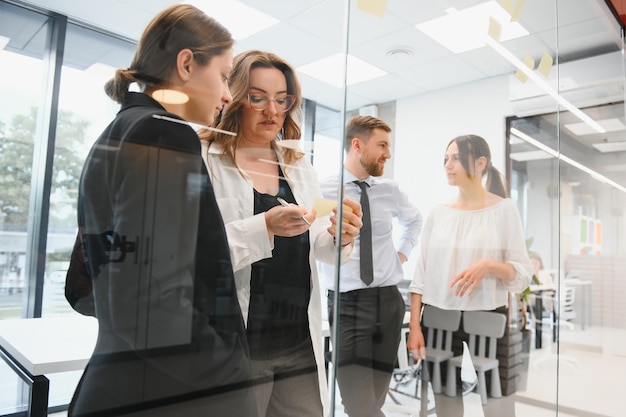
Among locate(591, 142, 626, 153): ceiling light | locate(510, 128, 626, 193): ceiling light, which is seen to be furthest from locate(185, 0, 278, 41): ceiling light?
locate(591, 142, 626, 153): ceiling light

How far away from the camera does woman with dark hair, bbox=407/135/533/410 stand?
1.32 metres

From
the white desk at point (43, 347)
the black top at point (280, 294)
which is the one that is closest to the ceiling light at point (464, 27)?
the black top at point (280, 294)

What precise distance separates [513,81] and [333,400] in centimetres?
118

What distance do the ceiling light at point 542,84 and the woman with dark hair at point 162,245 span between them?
98 centimetres

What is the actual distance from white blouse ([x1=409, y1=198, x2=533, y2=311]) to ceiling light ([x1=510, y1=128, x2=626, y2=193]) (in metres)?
0.28

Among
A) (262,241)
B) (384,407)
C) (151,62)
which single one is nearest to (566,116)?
(384,407)

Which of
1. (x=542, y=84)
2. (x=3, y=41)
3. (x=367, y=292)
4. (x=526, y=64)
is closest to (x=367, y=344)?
(x=367, y=292)

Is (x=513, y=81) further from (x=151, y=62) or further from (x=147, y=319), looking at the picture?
(x=147, y=319)

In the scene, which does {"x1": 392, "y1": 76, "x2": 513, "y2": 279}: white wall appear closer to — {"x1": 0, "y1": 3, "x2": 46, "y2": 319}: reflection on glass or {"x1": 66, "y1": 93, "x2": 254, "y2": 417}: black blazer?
{"x1": 66, "y1": 93, "x2": 254, "y2": 417}: black blazer

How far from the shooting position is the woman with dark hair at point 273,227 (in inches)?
34.7

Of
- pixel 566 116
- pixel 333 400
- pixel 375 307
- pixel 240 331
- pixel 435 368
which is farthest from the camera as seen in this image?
pixel 566 116

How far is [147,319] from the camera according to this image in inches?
28.8

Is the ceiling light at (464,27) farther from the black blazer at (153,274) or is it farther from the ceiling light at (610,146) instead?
the ceiling light at (610,146)

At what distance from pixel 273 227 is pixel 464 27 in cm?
90
